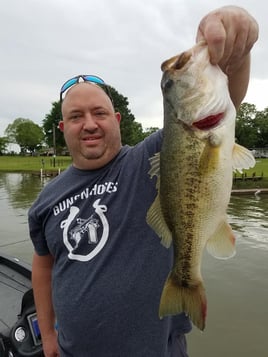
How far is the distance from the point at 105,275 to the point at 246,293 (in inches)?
219

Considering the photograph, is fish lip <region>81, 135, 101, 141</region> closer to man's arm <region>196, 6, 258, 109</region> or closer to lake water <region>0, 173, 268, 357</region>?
man's arm <region>196, 6, 258, 109</region>

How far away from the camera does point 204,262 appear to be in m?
8.23

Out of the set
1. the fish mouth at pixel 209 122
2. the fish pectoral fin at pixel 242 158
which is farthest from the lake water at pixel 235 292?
the fish mouth at pixel 209 122

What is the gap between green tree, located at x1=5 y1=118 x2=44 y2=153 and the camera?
300 feet

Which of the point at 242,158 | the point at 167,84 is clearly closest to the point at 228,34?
the point at 167,84

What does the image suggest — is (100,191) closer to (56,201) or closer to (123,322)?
(56,201)

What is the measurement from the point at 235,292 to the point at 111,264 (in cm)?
551

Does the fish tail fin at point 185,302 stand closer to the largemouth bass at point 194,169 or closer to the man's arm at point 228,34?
the largemouth bass at point 194,169

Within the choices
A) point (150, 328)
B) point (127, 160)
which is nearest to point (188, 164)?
point (127, 160)

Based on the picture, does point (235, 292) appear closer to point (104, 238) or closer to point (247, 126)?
point (104, 238)

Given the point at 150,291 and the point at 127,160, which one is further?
the point at 127,160

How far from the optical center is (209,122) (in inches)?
61.7

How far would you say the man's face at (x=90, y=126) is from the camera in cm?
213

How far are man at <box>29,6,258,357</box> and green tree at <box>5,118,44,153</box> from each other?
9288cm
